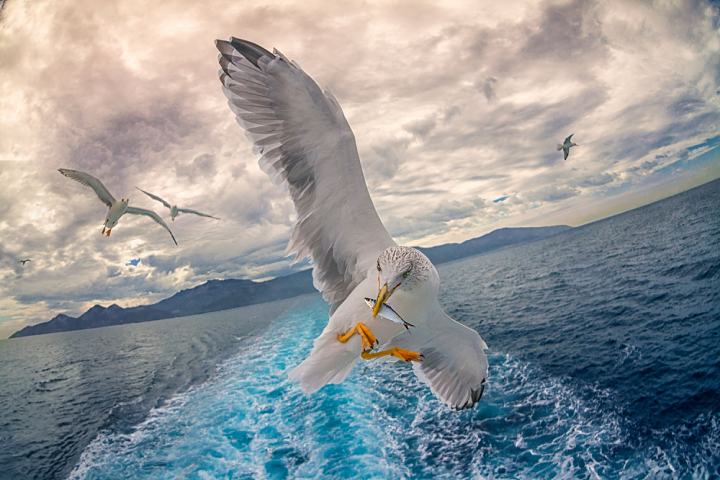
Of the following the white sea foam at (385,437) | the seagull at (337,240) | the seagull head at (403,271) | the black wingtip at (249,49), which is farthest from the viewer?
the white sea foam at (385,437)

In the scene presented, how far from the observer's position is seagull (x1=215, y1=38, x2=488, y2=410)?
3.13 m

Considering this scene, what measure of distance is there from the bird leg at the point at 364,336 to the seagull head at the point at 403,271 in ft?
1.23

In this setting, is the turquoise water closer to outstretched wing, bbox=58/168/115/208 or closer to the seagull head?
the seagull head

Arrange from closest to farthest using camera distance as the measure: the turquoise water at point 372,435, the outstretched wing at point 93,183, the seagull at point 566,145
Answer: the turquoise water at point 372,435
the outstretched wing at point 93,183
the seagull at point 566,145

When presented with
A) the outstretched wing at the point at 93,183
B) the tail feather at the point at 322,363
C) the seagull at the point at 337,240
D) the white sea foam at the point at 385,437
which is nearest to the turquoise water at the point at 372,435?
the white sea foam at the point at 385,437

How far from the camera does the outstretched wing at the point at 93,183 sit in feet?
28.2

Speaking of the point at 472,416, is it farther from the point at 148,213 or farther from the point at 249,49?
the point at 148,213

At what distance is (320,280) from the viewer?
481 cm

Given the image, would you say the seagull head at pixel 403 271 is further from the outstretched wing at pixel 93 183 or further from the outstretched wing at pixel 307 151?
the outstretched wing at pixel 93 183

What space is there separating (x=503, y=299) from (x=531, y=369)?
560 inches

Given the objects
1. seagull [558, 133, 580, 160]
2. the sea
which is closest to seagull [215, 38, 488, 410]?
the sea

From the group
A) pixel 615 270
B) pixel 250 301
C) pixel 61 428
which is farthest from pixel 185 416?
pixel 250 301

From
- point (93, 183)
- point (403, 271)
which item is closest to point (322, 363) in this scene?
point (403, 271)

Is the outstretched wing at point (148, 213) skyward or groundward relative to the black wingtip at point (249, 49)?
skyward
